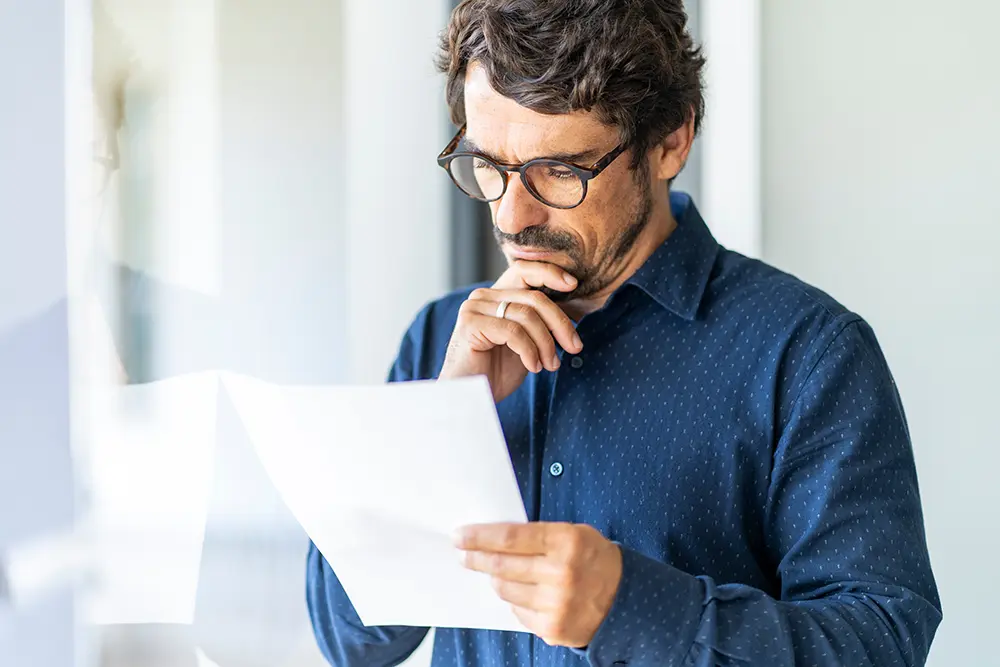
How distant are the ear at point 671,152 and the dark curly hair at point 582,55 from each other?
38 millimetres

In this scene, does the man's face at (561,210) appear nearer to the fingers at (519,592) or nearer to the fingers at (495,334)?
the fingers at (495,334)

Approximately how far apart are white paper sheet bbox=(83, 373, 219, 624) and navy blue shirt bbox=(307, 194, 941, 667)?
194mm

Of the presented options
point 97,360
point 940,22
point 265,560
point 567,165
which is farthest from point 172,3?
point 940,22

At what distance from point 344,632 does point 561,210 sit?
605 mm

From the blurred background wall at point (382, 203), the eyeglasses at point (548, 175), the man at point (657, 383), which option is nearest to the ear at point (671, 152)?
the man at point (657, 383)

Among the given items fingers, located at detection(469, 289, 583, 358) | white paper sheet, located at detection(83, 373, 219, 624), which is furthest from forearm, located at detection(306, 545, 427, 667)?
fingers, located at detection(469, 289, 583, 358)

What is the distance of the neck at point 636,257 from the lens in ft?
4.01

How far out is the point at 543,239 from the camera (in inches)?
45.6

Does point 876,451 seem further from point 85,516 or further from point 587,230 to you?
point 85,516

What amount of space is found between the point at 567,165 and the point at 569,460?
359 mm

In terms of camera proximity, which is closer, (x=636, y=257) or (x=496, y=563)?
(x=496, y=563)

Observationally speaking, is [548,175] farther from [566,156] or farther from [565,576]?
[565,576]

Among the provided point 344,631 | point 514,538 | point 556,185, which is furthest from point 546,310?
point 344,631

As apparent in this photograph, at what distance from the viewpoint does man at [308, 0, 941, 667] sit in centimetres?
96
